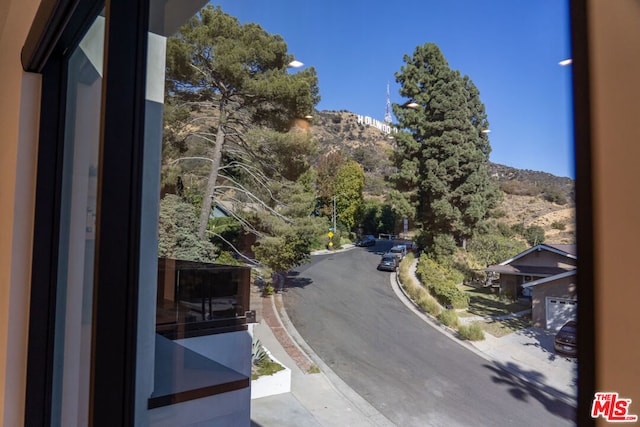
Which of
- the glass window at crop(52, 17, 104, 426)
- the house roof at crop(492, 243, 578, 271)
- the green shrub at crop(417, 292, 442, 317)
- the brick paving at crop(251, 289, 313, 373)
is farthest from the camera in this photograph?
the glass window at crop(52, 17, 104, 426)

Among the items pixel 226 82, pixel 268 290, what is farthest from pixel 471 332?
pixel 226 82

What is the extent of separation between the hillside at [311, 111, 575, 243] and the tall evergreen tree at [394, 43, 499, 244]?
0.03 meters

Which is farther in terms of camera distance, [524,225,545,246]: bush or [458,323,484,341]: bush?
[458,323,484,341]: bush

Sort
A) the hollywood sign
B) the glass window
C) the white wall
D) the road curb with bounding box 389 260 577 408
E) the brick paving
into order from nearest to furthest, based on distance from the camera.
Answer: the road curb with bounding box 389 260 577 408
the hollywood sign
the brick paving
the glass window
the white wall

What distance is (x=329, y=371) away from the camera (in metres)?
0.81

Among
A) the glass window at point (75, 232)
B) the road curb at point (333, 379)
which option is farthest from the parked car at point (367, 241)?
the glass window at point (75, 232)

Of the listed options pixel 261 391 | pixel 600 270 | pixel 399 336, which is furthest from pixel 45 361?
pixel 600 270

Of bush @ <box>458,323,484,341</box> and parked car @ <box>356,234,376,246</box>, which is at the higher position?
parked car @ <box>356,234,376,246</box>

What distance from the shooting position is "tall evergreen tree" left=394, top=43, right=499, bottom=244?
562 millimetres

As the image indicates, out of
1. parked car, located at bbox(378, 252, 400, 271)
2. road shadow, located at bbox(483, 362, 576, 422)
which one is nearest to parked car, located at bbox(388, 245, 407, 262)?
parked car, located at bbox(378, 252, 400, 271)

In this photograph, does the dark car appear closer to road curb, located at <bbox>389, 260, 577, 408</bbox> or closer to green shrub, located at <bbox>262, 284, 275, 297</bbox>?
road curb, located at <bbox>389, 260, 577, 408</bbox>

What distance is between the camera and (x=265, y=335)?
3.23 feet

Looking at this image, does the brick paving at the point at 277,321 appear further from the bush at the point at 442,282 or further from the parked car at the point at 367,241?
the bush at the point at 442,282

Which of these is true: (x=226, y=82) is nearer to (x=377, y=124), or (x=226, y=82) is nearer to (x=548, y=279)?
(x=377, y=124)
